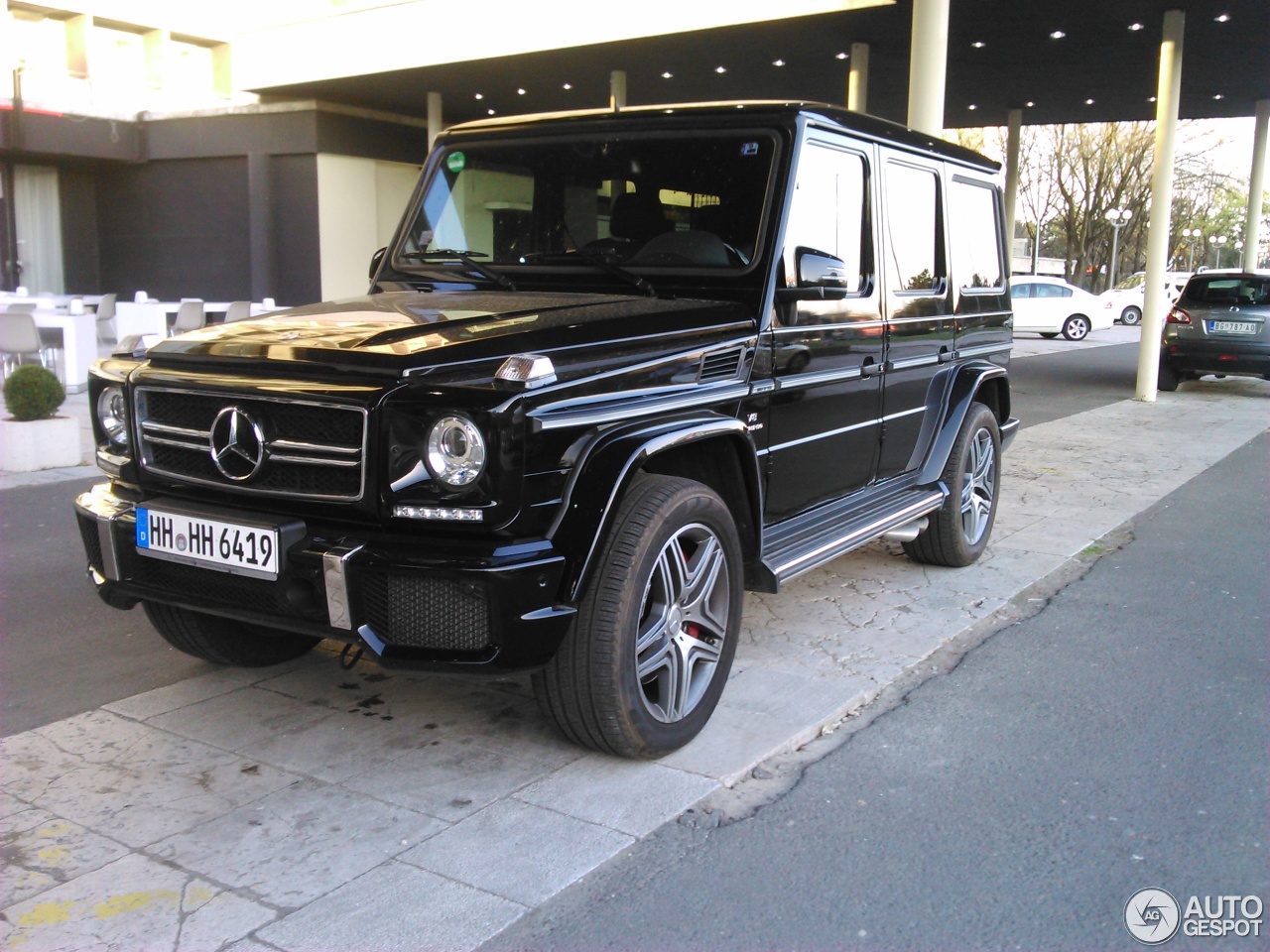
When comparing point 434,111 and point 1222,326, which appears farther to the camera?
point 434,111

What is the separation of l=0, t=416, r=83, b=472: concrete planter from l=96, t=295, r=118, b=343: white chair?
7.37 m

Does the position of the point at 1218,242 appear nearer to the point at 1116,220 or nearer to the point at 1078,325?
the point at 1116,220

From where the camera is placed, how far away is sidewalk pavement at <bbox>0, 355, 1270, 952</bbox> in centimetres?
267

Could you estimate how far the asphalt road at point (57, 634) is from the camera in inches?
161

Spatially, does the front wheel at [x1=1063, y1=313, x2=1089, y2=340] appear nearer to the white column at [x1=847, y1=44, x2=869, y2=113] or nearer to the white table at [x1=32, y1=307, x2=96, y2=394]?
the white column at [x1=847, y1=44, x2=869, y2=113]

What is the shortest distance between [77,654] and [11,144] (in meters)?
20.1

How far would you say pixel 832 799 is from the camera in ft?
10.9

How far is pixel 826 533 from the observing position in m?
4.37

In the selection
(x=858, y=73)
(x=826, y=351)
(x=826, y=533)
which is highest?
(x=858, y=73)

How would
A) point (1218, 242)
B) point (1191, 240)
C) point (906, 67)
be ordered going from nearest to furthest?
1. point (906, 67)
2. point (1191, 240)
3. point (1218, 242)

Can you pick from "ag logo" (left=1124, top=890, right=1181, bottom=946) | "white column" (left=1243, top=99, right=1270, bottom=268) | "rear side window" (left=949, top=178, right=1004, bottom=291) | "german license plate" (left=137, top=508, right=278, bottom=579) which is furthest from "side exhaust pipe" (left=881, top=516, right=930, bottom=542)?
"white column" (left=1243, top=99, right=1270, bottom=268)

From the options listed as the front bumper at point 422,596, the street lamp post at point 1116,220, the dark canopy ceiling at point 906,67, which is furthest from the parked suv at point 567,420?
the street lamp post at point 1116,220

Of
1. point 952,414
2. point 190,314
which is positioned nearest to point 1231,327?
point 952,414

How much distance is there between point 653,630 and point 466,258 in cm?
187
